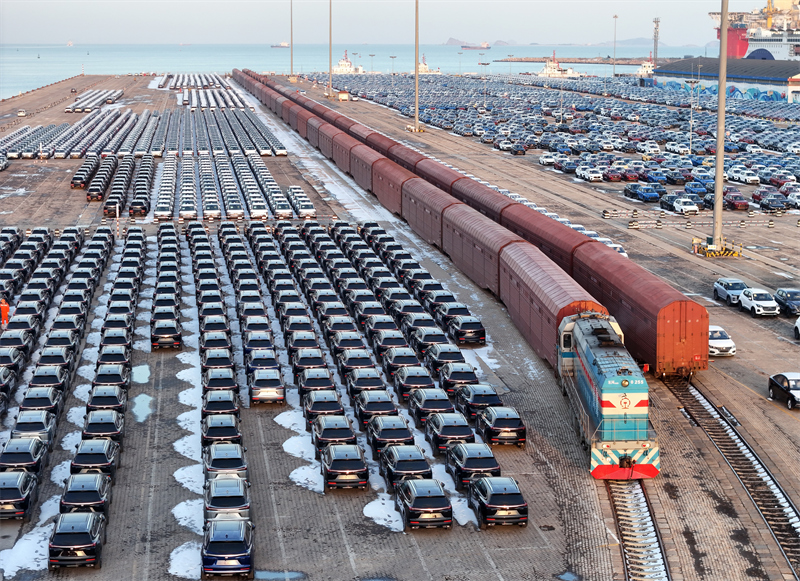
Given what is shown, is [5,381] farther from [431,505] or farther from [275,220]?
[275,220]

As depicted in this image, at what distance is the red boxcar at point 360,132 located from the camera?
4090 inches

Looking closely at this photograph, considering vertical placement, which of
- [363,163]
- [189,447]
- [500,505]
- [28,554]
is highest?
[363,163]

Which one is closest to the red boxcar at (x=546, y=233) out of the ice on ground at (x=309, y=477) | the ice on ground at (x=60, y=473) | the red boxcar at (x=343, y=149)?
the ice on ground at (x=309, y=477)

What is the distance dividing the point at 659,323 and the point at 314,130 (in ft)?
281

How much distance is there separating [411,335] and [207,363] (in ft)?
28.0

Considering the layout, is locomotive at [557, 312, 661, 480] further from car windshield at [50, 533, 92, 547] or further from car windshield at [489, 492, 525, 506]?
car windshield at [50, 533, 92, 547]

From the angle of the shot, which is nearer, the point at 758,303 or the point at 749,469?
the point at 749,469

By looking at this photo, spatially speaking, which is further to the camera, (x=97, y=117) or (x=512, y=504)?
(x=97, y=117)

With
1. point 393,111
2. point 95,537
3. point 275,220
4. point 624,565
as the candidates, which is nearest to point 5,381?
point 95,537

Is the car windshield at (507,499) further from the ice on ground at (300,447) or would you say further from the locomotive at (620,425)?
the ice on ground at (300,447)

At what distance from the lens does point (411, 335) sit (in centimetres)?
4212

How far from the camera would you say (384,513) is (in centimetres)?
2759

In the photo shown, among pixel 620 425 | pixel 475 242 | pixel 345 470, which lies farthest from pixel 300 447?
pixel 475 242

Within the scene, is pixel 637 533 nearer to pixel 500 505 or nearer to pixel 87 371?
pixel 500 505
